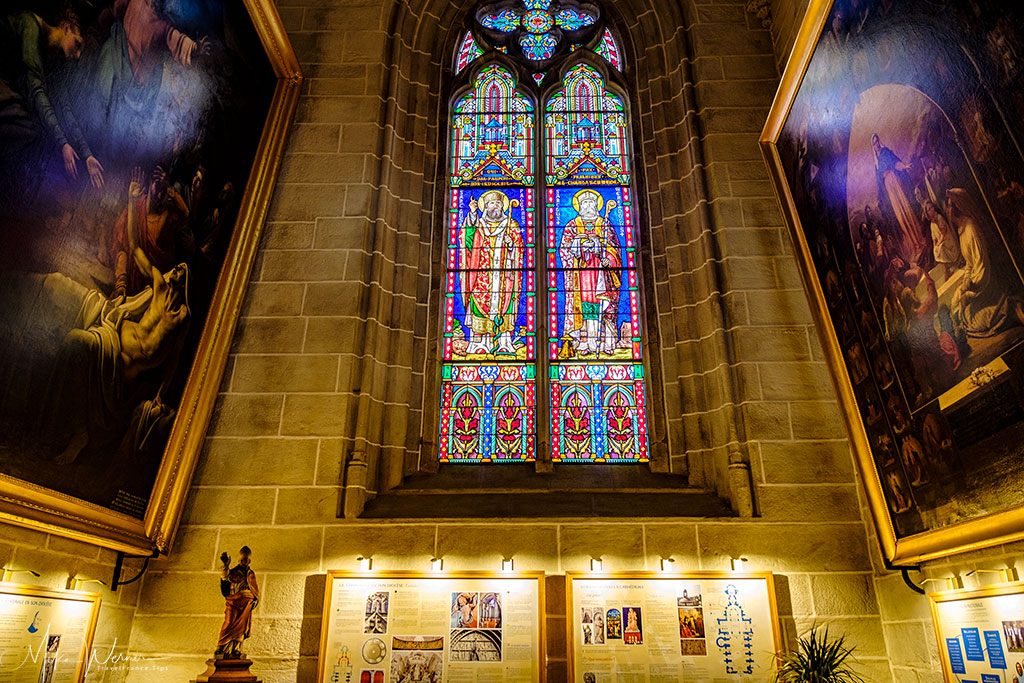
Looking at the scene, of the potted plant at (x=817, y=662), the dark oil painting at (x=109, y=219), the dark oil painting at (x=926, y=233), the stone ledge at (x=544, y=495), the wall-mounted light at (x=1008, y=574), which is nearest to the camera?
the dark oil painting at (x=926, y=233)

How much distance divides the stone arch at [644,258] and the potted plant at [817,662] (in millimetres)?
884

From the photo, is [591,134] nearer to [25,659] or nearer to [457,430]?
[457,430]

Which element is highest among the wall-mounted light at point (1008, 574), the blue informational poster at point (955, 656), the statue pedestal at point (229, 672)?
the wall-mounted light at point (1008, 574)

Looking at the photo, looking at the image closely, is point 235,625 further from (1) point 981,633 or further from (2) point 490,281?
(1) point 981,633

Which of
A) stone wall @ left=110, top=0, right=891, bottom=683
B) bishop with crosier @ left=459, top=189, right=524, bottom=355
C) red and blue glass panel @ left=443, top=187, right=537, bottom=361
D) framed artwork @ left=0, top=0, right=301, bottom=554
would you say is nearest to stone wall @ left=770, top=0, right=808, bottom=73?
stone wall @ left=110, top=0, right=891, bottom=683

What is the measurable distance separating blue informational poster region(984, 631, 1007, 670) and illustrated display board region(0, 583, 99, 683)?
472cm

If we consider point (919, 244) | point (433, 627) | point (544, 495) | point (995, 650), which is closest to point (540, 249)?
point (544, 495)

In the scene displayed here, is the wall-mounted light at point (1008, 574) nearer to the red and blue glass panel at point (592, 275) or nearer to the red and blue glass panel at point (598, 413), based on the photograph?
the red and blue glass panel at point (598, 413)

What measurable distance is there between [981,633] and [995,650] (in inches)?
4.8

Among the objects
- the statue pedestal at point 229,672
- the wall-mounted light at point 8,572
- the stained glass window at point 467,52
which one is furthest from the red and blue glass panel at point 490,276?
the wall-mounted light at point 8,572

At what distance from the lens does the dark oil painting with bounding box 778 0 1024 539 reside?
2830 mm

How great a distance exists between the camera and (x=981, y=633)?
11.7 ft

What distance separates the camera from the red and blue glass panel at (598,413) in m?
5.64

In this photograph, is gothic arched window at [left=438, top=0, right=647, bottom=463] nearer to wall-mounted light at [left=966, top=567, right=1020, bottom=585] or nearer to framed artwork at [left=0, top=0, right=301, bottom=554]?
framed artwork at [left=0, top=0, right=301, bottom=554]
